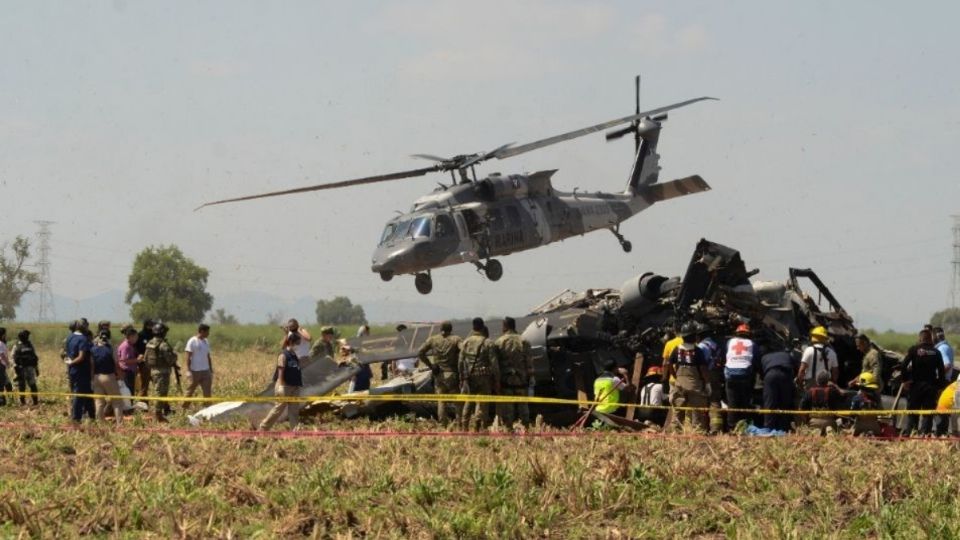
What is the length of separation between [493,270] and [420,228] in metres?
2.48

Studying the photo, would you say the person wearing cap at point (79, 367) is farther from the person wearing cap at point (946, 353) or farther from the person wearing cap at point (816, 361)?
the person wearing cap at point (946, 353)

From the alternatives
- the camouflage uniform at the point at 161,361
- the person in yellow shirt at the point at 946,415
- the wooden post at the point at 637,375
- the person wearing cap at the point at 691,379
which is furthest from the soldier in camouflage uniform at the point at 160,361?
the person in yellow shirt at the point at 946,415

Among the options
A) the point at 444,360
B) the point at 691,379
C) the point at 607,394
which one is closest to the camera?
the point at 691,379

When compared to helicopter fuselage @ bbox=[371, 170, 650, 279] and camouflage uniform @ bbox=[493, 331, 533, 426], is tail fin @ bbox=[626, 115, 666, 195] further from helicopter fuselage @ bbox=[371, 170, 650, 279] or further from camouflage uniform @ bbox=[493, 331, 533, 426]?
camouflage uniform @ bbox=[493, 331, 533, 426]

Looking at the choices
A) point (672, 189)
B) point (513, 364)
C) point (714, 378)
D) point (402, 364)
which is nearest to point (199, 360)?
point (402, 364)

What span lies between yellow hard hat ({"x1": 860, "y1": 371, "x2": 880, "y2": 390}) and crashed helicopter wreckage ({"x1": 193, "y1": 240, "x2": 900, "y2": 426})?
5.39 feet

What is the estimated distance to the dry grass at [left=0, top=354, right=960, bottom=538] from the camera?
11.1m

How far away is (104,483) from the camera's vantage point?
1273 centimetres

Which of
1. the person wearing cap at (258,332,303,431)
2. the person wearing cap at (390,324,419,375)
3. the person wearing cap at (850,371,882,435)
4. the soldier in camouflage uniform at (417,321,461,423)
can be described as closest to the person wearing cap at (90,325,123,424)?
the person wearing cap at (258,332,303,431)

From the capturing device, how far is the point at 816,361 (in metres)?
19.2

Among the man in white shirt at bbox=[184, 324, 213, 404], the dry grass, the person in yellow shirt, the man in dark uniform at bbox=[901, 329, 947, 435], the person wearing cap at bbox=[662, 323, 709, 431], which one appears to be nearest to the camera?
the dry grass

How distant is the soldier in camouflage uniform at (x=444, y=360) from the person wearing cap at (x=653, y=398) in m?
2.43

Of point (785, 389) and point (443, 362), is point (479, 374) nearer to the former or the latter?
point (443, 362)

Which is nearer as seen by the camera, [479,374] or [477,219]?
[479,374]
